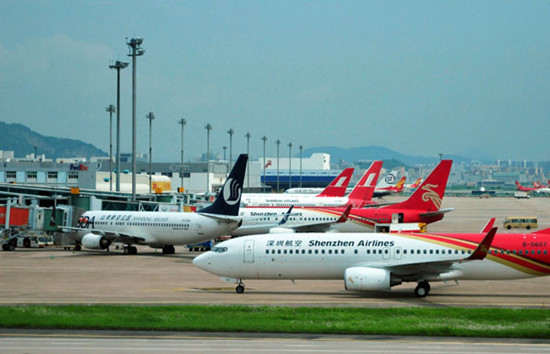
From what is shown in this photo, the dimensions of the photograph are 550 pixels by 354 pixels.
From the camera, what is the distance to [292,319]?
33.0 meters

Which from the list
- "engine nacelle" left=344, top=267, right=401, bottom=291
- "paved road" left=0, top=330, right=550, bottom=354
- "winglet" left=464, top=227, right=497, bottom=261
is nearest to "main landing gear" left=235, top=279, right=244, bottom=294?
"engine nacelle" left=344, top=267, right=401, bottom=291

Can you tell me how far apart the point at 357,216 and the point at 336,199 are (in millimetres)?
28075

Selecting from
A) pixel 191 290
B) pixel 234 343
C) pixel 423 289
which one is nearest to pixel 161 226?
pixel 191 290

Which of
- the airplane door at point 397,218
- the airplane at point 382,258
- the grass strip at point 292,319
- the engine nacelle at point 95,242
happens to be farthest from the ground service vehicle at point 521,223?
the grass strip at point 292,319

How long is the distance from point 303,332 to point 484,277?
14277 mm

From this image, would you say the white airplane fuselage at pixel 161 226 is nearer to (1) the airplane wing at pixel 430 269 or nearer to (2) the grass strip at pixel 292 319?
(1) the airplane wing at pixel 430 269

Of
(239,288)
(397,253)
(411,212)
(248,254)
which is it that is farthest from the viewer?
(411,212)

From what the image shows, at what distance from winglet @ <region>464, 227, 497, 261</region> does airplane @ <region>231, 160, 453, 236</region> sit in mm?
32286

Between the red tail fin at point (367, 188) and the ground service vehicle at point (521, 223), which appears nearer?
the red tail fin at point (367, 188)

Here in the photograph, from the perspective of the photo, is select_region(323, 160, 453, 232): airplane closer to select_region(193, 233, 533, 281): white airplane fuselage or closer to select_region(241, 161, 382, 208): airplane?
select_region(241, 161, 382, 208): airplane

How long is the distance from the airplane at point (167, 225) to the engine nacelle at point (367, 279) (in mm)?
24556

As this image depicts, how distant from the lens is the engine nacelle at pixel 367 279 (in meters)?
40.0

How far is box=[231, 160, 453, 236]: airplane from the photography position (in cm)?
7281

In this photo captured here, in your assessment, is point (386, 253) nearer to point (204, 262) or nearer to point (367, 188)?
point (204, 262)
